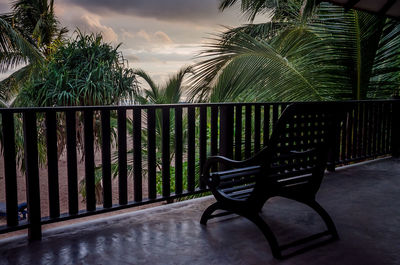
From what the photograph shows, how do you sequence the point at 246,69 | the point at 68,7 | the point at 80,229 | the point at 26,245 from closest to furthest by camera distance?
the point at 26,245 → the point at 80,229 → the point at 246,69 → the point at 68,7

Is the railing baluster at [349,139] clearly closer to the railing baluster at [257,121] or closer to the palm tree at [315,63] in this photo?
the palm tree at [315,63]

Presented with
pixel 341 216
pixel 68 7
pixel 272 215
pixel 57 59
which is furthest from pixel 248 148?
pixel 68 7

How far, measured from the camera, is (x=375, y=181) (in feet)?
12.3

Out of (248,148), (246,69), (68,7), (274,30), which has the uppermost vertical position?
(68,7)

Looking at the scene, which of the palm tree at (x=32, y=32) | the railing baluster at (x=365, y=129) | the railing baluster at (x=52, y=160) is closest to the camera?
the railing baluster at (x=52, y=160)

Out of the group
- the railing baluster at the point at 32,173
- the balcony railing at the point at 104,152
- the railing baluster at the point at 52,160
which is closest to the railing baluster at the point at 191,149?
the balcony railing at the point at 104,152

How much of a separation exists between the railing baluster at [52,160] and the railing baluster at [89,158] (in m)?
0.19

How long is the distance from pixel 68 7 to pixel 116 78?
1314cm

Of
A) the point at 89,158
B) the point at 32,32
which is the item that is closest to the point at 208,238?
the point at 89,158

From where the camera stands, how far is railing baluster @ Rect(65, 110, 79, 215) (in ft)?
7.36

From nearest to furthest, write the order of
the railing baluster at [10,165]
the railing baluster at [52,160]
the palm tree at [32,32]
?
the railing baluster at [10,165], the railing baluster at [52,160], the palm tree at [32,32]

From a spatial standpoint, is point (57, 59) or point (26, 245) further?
point (57, 59)

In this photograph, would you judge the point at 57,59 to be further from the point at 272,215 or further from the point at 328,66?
the point at 272,215

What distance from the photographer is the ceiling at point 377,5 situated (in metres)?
3.87
